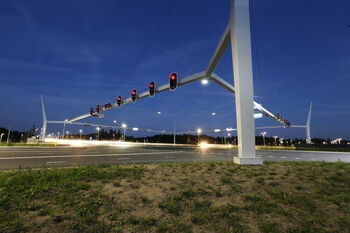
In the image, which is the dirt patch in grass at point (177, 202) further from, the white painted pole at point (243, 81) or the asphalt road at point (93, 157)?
the asphalt road at point (93, 157)

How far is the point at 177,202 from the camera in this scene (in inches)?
164

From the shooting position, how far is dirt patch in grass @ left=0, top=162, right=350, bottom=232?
3.28m

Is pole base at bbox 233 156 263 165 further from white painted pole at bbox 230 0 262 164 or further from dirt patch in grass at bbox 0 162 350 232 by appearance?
dirt patch in grass at bbox 0 162 350 232

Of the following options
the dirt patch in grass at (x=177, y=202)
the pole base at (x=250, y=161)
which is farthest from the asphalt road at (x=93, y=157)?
the pole base at (x=250, y=161)

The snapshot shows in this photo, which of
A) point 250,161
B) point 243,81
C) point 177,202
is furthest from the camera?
point 243,81

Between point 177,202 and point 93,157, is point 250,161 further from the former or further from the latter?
point 93,157

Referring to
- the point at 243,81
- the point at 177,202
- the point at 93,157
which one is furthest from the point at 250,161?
the point at 93,157

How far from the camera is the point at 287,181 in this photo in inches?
208

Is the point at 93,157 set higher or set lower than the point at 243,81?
lower

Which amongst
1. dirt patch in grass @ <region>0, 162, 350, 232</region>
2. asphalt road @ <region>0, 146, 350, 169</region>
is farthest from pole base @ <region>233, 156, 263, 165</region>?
asphalt road @ <region>0, 146, 350, 169</region>

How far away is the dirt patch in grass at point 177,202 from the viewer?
3275mm

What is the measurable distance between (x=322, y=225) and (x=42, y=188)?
6750 millimetres

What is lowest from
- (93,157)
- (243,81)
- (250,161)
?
(93,157)

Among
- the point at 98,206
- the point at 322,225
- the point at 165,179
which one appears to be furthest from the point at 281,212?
the point at 98,206
